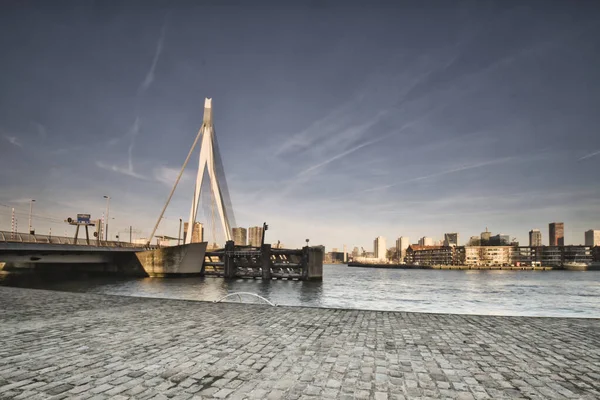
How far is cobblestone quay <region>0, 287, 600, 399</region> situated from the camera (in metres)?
5.63

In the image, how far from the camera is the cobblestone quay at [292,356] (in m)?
5.63

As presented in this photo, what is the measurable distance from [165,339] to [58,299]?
11061 millimetres

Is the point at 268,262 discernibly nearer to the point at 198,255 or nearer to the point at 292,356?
the point at 198,255

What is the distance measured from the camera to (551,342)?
29.6 ft

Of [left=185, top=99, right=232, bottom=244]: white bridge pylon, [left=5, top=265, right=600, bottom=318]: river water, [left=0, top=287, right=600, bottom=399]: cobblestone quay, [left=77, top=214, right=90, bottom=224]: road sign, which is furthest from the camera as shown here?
[left=77, top=214, right=90, bottom=224]: road sign

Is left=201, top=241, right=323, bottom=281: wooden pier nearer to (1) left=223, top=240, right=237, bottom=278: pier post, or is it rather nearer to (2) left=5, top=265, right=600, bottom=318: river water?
(1) left=223, top=240, right=237, bottom=278: pier post

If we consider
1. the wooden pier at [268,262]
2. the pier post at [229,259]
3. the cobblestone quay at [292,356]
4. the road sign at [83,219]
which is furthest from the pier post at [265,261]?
the cobblestone quay at [292,356]

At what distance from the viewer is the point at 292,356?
24.3 ft

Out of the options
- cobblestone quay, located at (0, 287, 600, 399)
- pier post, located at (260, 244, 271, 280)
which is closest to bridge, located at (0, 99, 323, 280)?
pier post, located at (260, 244, 271, 280)

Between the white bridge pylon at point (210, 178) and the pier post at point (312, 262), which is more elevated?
the white bridge pylon at point (210, 178)

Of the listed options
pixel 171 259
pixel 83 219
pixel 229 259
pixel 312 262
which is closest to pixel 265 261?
pixel 229 259

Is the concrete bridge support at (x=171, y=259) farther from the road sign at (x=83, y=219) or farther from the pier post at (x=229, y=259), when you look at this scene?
the road sign at (x=83, y=219)

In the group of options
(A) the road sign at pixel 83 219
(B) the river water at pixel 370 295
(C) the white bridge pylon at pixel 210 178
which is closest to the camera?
(B) the river water at pixel 370 295

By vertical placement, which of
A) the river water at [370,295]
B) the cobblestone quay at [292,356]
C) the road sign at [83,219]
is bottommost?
the river water at [370,295]
